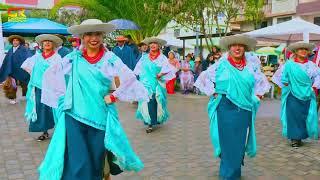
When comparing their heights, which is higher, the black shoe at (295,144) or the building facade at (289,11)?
the building facade at (289,11)

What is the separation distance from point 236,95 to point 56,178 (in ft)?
7.36

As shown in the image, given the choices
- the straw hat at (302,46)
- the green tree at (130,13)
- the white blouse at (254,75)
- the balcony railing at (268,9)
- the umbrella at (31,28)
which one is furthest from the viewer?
the balcony railing at (268,9)

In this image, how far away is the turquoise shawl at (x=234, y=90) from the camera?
5.52 meters

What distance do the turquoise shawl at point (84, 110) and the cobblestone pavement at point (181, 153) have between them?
137 centimetres

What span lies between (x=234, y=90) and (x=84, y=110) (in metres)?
1.89

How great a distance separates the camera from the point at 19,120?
9.85 metres

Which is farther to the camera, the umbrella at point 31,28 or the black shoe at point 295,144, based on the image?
the umbrella at point 31,28

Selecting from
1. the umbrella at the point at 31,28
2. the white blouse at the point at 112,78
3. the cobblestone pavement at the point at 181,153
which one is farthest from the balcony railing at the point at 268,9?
the white blouse at the point at 112,78

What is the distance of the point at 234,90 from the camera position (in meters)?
5.52

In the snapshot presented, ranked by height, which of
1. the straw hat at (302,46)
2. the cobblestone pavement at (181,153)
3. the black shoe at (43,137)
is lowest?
the cobblestone pavement at (181,153)

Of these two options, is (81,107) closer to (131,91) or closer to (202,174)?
(131,91)

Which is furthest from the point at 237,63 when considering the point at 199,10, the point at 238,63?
the point at 199,10

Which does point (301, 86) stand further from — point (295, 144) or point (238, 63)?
→ point (238, 63)

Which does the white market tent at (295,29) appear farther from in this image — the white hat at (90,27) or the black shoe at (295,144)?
the white hat at (90,27)
